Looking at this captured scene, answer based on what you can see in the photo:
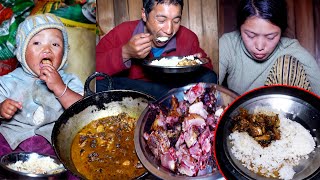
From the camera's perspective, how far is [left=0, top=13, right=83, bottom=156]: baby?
951mm

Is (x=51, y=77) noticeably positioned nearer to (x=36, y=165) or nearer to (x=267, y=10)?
(x=36, y=165)

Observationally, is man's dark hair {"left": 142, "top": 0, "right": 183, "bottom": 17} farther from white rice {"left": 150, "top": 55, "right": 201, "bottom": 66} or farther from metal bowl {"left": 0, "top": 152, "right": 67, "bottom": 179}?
metal bowl {"left": 0, "top": 152, "right": 67, "bottom": 179}

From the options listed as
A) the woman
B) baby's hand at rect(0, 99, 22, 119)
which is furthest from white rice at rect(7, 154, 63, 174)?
the woman

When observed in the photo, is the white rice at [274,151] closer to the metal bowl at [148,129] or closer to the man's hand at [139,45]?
the metal bowl at [148,129]

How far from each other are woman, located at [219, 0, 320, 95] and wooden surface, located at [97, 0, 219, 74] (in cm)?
9

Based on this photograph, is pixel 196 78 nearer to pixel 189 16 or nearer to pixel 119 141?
pixel 189 16

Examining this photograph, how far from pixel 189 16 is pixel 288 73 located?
34 cm

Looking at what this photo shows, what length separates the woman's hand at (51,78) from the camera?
96 centimetres

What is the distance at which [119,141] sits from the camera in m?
0.94

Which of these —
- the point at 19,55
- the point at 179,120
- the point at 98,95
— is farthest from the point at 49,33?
the point at 179,120

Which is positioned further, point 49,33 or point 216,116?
point 49,33

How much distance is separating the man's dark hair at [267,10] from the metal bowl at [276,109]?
28 cm

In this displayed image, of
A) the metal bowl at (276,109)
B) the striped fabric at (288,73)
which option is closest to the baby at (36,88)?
the metal bowl at (276,109)

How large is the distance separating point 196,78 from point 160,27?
0.19 meters
